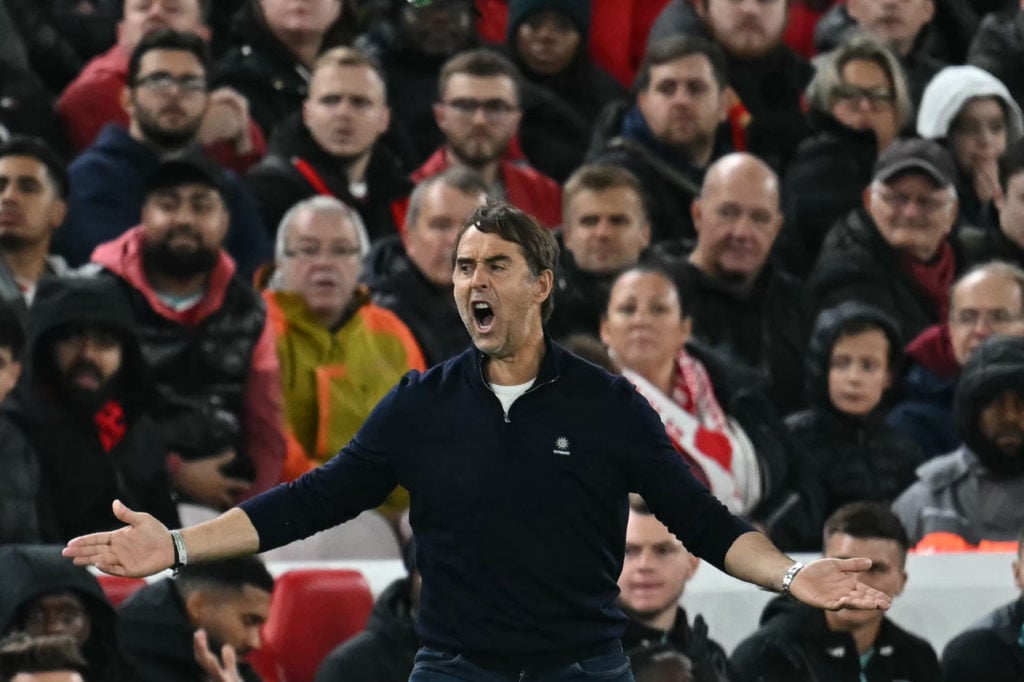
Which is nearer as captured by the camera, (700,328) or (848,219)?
(700,328)

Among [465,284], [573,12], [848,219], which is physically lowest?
[465,284]

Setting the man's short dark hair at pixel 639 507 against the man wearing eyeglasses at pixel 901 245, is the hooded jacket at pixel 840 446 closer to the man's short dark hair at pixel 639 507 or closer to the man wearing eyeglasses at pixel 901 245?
the man wearing eyeglasses at pixel 901 245

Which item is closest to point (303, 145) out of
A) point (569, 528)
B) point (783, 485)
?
point (783, 485)

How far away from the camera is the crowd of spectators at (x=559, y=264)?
769 cm

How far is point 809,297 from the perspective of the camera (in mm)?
9688

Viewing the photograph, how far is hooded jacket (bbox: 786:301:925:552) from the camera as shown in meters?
8.80

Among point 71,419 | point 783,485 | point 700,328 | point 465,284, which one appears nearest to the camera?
point 465,284

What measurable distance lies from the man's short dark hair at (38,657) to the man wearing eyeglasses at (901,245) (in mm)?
4140

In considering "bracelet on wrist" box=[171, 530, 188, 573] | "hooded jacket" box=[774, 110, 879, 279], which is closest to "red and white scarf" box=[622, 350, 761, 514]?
"hooded jacket" box=[774, 110, 879, 279]

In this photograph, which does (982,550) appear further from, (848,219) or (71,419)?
(71,419)

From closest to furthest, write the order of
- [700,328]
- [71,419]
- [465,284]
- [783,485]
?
[465,284] < [71,419] < [783,485] < [700,328]

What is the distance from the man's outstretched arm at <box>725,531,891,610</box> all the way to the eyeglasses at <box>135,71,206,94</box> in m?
4.56

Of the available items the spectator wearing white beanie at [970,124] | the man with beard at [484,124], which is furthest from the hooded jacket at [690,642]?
the spectator wearing white beanie at [970,124]

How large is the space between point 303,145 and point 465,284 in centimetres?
454
